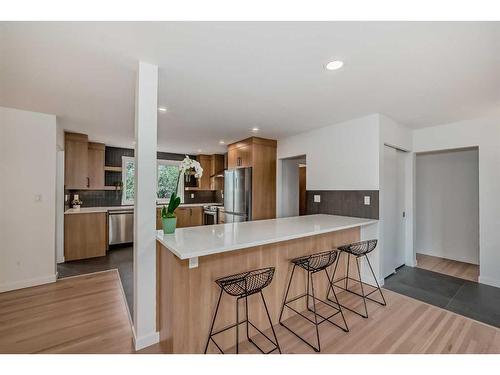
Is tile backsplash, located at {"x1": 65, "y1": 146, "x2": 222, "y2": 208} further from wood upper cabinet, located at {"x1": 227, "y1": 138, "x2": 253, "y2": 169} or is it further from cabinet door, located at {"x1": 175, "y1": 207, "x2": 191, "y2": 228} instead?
wood upper cabinet, located at {"x1": 227, "y1": 138, "x2": 253, "y2": 169}

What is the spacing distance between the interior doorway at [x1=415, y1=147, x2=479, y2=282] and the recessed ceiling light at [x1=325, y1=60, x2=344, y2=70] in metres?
3.09

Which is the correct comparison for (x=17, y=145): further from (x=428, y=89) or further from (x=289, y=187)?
(x=428, y=89)

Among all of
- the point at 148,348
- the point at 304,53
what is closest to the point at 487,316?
the point at 304,53

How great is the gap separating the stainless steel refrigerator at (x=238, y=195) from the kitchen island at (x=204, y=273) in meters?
2.07

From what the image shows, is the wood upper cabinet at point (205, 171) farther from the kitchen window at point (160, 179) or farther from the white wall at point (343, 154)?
the white wall at point (343, 154)

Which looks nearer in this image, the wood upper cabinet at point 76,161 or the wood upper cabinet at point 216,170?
the wood upper cabinet at point 76,161

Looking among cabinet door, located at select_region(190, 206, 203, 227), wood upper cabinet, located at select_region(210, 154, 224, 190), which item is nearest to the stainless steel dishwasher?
cabinet door, located at select_region(190, 206, 203, 227)

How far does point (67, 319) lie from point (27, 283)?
134cm

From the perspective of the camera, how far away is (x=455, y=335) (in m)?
1.99

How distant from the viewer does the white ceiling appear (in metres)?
1.46

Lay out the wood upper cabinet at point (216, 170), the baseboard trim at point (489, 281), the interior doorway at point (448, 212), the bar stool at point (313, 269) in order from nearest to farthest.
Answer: the bar stool at point (313, 269)
the baseboard trim at point (489, 281)
the interior doorway at point (448, 212)
the wood upper cabinet at point (216, 170)

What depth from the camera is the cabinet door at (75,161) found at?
4.15 metres

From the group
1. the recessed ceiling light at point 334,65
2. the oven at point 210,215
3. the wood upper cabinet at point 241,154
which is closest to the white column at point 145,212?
the recessed ceiling light at point 334,65
